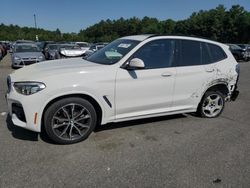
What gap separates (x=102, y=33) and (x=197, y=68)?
108 metres

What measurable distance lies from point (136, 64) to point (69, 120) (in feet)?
4.49

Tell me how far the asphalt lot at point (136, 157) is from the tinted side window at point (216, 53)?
1.30 metres

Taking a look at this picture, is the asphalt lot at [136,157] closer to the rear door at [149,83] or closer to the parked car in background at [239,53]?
the rear door at [149,83]

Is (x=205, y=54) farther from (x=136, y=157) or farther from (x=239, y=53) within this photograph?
(x=239, y=53)

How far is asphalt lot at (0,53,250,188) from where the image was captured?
3268 mm

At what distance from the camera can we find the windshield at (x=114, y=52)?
4.58 meters

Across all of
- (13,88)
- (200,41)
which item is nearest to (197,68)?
(200,41)

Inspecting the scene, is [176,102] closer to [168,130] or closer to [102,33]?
[168,130]

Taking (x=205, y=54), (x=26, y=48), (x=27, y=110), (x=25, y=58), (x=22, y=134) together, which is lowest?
(x=22, y=134)

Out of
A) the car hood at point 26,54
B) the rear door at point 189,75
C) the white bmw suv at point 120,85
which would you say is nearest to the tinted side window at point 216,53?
the white bmw suv at point 120,85

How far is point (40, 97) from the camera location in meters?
3.87

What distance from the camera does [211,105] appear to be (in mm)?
5668

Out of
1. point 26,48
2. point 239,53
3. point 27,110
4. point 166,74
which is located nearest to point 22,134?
point 27,110

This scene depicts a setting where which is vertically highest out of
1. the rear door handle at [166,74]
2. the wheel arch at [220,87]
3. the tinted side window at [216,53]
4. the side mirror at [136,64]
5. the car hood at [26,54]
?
the tinted side window at [216,53]
